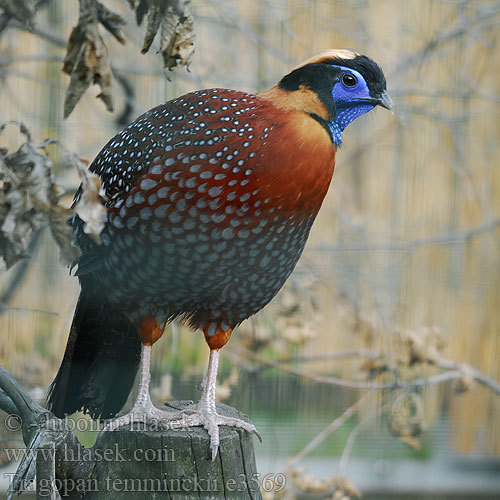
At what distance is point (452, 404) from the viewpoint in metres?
4.20

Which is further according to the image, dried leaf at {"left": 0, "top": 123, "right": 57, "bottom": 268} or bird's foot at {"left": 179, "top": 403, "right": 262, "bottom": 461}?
bird's foot at {"left": 179, "top": 403, "right": 262, "bottom": 461}

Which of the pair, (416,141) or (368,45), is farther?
→ (416,141)

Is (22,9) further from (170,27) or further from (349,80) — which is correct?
(349,80)

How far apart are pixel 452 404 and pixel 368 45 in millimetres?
1990

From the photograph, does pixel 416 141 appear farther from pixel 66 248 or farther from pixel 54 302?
pixel 66 248

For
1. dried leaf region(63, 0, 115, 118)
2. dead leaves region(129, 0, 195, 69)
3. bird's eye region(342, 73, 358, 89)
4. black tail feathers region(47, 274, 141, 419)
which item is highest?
bird's eye region(342, 73, 358, 89)

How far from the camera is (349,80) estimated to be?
193cm

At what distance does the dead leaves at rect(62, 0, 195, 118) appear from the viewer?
4.82ft

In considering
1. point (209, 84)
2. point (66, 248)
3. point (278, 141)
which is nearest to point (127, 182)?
point (278, 141)

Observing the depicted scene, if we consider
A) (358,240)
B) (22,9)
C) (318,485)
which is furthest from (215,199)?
(358,240)

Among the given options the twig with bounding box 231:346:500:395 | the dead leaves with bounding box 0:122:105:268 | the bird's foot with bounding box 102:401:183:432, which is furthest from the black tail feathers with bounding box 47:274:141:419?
the twig with bounding box 231:346:500:395

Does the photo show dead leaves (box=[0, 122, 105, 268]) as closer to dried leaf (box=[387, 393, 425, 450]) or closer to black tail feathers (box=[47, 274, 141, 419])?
black tail feathers (box=[47, 274, 141, 419])

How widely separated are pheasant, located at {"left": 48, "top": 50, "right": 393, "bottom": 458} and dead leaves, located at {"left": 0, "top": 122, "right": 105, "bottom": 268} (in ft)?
1.76

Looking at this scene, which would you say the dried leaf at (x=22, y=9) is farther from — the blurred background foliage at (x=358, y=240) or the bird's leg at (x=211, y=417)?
the blurred background foliage at (x=358, y=240)
